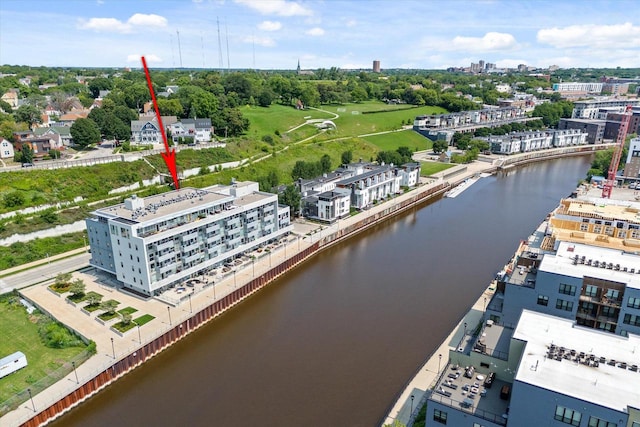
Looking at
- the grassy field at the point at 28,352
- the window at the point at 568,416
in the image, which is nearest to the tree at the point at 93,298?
the grassy field at the point at 28,352

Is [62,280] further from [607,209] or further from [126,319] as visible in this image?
[607,209]

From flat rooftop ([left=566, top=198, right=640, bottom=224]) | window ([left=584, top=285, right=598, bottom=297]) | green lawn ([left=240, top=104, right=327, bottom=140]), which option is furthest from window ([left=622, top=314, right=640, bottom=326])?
green lawn ([left=240, top=104, right=327, bottom=140])

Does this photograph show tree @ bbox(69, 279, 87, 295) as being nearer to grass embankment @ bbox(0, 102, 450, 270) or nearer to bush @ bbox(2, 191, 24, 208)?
grass embankment @ bbox(0, 102, 450, 270)

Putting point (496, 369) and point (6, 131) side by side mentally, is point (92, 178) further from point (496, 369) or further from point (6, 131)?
point (496, 369)

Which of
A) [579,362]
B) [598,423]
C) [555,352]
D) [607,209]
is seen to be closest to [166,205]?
[555,352]

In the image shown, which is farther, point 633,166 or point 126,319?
point 633,166

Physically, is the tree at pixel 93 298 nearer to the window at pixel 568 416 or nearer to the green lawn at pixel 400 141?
the window at pixel 568 416

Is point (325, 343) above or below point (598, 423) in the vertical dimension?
below
